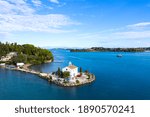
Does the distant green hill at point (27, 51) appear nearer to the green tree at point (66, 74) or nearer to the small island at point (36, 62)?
the small island at point (36, 62)

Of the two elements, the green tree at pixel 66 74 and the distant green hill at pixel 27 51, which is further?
the distant green hill at pixel 27 51

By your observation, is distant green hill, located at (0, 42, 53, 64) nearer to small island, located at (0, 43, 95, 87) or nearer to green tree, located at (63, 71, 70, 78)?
small island, located at (0, 43, 95, 87)

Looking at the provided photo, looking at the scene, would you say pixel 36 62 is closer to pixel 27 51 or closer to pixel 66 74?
pixel 27 51

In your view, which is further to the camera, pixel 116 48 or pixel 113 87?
pixel 116 48

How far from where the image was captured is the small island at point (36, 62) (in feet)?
43.8

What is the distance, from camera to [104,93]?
1121 centimetres

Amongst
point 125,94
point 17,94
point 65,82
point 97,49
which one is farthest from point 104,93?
point 97,49

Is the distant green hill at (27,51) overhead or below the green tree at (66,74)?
overhead

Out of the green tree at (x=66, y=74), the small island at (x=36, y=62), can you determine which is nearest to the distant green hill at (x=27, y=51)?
the small island at (x=36, y=62)

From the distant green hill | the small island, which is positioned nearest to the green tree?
the small island

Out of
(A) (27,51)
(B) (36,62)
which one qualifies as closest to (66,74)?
(B) (36,62)

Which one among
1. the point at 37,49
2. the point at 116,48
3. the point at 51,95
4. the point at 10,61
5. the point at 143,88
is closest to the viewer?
the point at 51,95

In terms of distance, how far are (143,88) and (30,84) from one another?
20.4ft

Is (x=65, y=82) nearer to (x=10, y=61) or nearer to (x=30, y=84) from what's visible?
(x=30, y=84)
